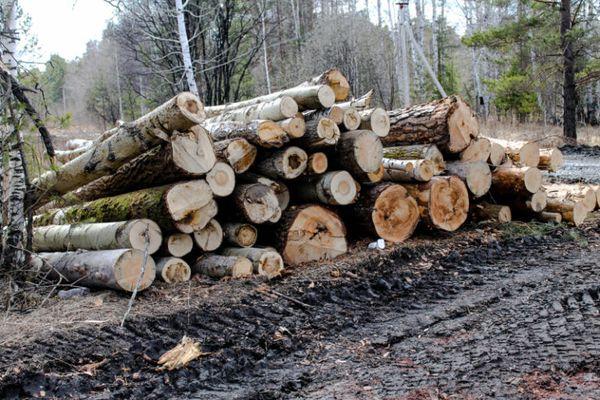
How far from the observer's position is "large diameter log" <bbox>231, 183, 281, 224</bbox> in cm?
526

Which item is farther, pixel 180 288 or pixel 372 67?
pixel 372 67

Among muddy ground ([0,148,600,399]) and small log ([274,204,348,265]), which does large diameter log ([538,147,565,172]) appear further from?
small log ([274,204,348,265])

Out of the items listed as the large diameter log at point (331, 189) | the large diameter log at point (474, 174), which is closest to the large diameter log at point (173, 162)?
the large diameter log at point (331, 189)

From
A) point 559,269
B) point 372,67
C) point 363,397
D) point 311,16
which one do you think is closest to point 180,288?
point 363,397

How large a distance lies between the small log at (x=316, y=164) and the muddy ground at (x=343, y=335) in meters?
1.00

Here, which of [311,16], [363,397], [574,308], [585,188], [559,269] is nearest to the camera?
[363,397]

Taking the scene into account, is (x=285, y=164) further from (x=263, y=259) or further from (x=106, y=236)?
(x=106, y=236)

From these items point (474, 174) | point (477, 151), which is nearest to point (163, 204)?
point (474, 174)

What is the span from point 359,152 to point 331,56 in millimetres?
17638

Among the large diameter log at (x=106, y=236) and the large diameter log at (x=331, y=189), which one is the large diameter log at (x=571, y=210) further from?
the large diameter log at (x=106, y=236)

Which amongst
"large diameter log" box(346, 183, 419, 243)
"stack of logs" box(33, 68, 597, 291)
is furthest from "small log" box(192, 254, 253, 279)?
"large diameter log" box(346, 183, 419, 243)

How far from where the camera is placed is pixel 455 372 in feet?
9.85

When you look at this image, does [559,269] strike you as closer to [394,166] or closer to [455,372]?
[394,166]

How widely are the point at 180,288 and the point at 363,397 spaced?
7.79 feet
